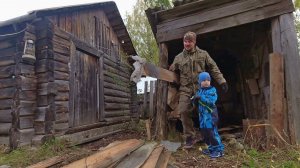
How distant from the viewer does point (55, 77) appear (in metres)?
6.42

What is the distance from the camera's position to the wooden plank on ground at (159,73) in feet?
13.4

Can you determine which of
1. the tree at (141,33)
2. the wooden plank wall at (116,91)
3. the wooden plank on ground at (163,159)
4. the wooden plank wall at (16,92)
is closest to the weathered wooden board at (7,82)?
the wooden plank wall at (16,92)

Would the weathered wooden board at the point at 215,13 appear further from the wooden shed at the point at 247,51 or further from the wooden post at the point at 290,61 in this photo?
the wooden post at the point at 290,61

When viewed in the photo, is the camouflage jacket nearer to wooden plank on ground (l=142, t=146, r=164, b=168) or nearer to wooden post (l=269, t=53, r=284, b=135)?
wooden post (l=269, t=53, r=284, b=135)

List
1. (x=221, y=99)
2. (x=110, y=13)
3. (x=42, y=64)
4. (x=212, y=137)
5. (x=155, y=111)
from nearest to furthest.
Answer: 1. (x=212, y=137)
2. (x=155, y=111)
3. (x=42, y=64)
4. (x=221, y=99)
5. (x=110, y=13)

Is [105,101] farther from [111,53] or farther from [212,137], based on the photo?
[212,137]

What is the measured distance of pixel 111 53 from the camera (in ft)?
34.0

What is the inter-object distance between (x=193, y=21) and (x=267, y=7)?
150 centimetres

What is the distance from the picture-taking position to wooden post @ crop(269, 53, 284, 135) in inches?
170

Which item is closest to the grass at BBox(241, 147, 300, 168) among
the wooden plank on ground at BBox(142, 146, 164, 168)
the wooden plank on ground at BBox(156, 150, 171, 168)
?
the wooden plank on ground at BBox(156, 150, 171, 168)

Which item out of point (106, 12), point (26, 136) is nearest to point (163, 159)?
point (26, 136)

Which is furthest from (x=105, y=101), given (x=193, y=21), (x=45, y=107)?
(x=193, y=21)

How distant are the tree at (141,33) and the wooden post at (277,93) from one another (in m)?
13.1

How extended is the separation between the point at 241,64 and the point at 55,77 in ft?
16.9
